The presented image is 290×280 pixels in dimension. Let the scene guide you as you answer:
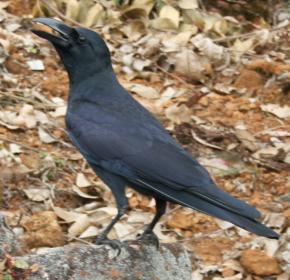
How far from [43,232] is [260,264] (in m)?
1.28

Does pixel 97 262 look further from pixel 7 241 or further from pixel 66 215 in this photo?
pixel 66 215

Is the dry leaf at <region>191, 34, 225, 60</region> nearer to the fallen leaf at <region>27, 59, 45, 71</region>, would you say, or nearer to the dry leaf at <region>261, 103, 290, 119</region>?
the dry leaf at <region>261, 103, 290, 119</region>

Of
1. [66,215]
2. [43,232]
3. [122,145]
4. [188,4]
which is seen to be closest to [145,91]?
[188,4]

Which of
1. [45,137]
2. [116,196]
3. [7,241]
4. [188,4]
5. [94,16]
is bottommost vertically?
[45,137]

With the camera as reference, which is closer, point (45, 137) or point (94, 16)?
point (45, 137)

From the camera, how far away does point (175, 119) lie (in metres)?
6.59

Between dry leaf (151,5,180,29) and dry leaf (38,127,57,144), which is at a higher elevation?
dry leaf (151,5,180,29)

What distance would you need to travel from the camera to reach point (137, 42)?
768 cm

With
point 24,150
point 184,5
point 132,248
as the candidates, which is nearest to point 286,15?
point 184,5

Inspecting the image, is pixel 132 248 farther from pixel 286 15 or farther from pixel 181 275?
pixel 286 15

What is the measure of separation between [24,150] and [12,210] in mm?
639

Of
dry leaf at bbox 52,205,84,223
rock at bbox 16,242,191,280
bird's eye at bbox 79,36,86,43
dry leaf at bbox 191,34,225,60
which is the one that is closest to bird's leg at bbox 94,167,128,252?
rock at bbox 16,242,191,280

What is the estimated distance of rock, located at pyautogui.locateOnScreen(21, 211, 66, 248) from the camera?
5.17 metres

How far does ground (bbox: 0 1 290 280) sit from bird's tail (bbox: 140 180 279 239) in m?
1.11
